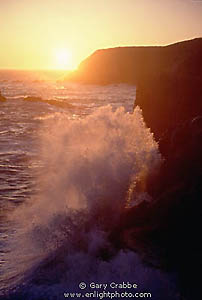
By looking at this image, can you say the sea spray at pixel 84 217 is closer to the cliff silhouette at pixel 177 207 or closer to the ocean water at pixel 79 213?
the ocean water at pixel 79 213

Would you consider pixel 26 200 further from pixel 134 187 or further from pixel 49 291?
pixel 49 291

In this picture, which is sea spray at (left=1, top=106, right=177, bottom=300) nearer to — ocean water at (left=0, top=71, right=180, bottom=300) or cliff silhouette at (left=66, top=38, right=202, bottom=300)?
ocean water at (left=0, top=71, right=180, bottom=300)

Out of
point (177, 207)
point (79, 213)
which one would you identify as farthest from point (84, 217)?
point (177, 207)

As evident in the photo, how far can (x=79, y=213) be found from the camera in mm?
8391

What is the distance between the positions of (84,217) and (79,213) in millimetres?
193

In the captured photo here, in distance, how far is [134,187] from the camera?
31.7 feet

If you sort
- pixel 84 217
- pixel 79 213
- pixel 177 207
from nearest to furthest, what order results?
1. pixel 177 207
2. pixel 84 217
3. pixel 79 213

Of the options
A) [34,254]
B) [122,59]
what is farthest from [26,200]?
[122,59]

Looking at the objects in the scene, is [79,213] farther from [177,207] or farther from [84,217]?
[177,207]

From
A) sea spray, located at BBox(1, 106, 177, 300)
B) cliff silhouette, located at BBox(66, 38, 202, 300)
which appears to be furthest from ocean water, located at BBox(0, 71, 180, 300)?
cliff silhouette, located at BBox(66, 38, 202, 300)

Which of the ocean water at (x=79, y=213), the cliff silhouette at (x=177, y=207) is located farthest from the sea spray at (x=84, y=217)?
the cliff silhouette at (x=177, y=207)

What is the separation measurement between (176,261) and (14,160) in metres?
10.4

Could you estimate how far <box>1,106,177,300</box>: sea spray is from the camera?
629cm

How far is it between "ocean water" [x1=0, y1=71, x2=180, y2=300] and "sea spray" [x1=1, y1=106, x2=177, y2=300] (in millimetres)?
19
